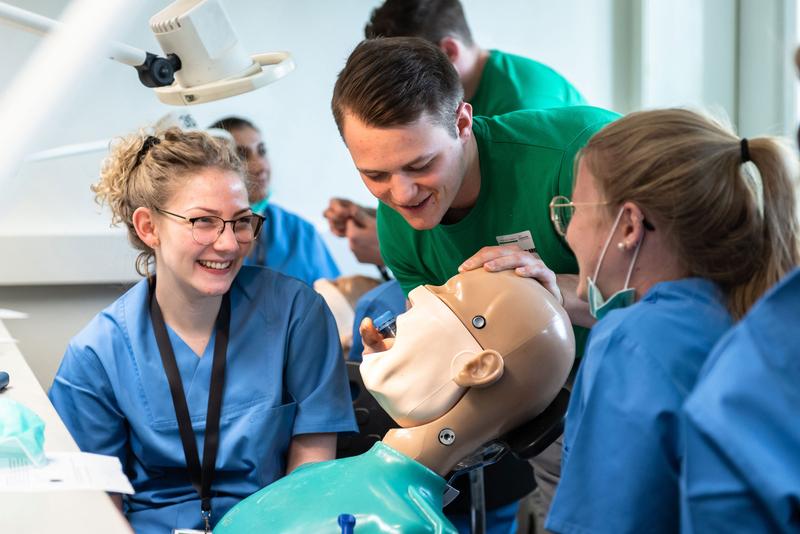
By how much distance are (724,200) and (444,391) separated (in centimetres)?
50

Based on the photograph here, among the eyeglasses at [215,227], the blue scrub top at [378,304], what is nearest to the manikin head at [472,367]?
the eyeglasses at [215,227]

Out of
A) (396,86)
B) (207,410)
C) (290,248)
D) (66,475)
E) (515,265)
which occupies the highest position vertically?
(396,86)

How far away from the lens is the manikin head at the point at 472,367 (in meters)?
1.47

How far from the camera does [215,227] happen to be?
6.46ft

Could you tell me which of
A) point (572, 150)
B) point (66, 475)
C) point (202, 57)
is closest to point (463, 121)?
point (572, 150)

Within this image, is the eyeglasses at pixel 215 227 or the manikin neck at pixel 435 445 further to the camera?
the eyeglasses at pixel 215 227

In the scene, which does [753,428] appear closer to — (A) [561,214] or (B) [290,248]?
(A) [561,214]

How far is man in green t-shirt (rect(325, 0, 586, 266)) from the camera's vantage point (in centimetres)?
272

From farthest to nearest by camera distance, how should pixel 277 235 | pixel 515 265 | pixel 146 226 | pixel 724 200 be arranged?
pixel 277 235
pixel 146 226
pixel 515 265
pixel 724 200

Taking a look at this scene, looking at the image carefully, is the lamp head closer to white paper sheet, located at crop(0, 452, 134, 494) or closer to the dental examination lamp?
the dental examination lamp

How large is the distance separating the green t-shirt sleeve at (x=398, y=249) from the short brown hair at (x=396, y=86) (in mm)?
322

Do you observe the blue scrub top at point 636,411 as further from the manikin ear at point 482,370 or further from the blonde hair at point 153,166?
the blonde hair at point 153,166

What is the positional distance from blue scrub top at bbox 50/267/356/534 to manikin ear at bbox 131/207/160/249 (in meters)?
0.13

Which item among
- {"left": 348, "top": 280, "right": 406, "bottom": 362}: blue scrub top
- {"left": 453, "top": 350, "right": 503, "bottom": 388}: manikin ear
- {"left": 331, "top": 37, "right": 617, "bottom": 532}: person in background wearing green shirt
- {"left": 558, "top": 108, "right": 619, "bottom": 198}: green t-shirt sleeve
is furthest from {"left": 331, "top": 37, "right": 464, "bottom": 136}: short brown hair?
{"left": 348, "top": 280, "right": 406, "bottom": 362}: blue scrub top
